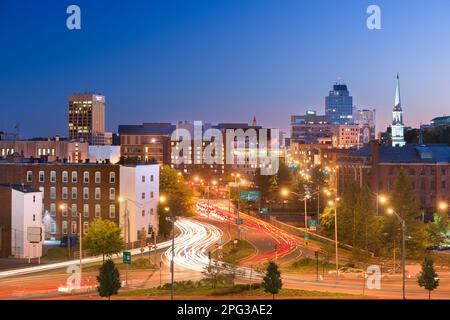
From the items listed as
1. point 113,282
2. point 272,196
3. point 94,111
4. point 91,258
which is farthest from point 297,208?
point 94,111

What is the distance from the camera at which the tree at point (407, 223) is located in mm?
29797

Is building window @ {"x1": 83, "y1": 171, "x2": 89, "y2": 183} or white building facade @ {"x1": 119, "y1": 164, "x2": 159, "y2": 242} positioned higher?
building window @ {"x1": 83, "y1": 171, "x2": 89, "y2": 183}

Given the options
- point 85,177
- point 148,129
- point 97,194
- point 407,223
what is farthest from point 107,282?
point 148,129

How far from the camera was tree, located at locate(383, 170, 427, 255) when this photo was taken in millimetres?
29797

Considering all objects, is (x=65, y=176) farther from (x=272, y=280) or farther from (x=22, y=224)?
(x=272, y=280)

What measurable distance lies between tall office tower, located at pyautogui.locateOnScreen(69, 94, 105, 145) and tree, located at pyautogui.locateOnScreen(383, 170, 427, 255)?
85.7m

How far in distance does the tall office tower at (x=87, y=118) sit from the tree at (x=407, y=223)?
281ft

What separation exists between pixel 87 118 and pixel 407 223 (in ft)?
306

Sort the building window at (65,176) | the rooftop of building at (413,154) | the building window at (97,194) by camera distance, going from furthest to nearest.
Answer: the rooftop of building at (413,154) < the building window at (65,176) < the building window at (97,194)

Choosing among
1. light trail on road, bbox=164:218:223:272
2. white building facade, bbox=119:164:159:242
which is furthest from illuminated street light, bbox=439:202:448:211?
white building facade, bbox=119:164:159:242

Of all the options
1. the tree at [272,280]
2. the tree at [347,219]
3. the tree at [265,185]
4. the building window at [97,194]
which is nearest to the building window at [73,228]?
the building window at [97,194]

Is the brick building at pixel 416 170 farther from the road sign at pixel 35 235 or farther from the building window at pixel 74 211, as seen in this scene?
the road sign at pixel 35 235

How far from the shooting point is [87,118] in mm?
116812

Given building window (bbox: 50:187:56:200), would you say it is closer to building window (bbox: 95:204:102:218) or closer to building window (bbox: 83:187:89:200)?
building window (bbox: 83:187:89:200)
